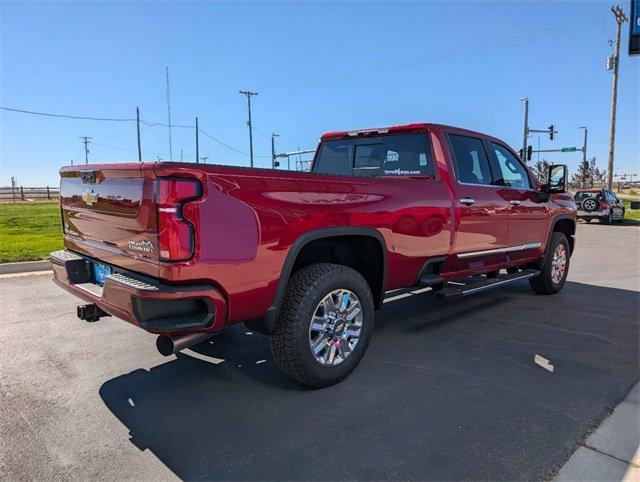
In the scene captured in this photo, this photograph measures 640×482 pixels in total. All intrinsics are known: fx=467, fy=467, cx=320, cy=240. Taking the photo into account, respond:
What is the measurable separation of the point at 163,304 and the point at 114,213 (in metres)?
0.80

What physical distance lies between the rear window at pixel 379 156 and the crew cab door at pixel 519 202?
117 cm

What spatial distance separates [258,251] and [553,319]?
394 cm

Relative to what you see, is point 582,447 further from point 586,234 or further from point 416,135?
point 586,234

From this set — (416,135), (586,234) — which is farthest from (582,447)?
(586,234)

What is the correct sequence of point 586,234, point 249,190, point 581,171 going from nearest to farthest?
1. point 249,190
2. point 586,234
3. point 581,171

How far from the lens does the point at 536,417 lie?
9.85 feet

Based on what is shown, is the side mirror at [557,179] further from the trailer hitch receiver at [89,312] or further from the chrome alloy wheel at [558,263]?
the trailer hitch receiver at [89,312]

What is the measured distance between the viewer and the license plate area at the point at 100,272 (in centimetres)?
321

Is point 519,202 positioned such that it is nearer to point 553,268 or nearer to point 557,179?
point 557,179

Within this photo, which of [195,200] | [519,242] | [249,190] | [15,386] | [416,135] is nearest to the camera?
[195,200]

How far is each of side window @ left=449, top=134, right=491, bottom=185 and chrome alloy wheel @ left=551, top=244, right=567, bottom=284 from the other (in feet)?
6.79

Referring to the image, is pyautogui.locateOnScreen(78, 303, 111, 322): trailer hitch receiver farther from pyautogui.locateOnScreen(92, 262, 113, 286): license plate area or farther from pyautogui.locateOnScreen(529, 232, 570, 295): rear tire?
pyautogui.locateOnScreen(529, 232, 570, 295): rear tire

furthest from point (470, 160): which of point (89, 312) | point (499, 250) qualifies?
point (89, 312)

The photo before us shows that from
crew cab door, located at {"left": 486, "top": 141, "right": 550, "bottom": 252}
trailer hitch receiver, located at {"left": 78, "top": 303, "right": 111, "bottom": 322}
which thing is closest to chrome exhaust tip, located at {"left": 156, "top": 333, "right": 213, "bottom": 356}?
trailer hitch receiver, located at {"left": 78, "top": 303, "right": 111, "bottom": 322}
